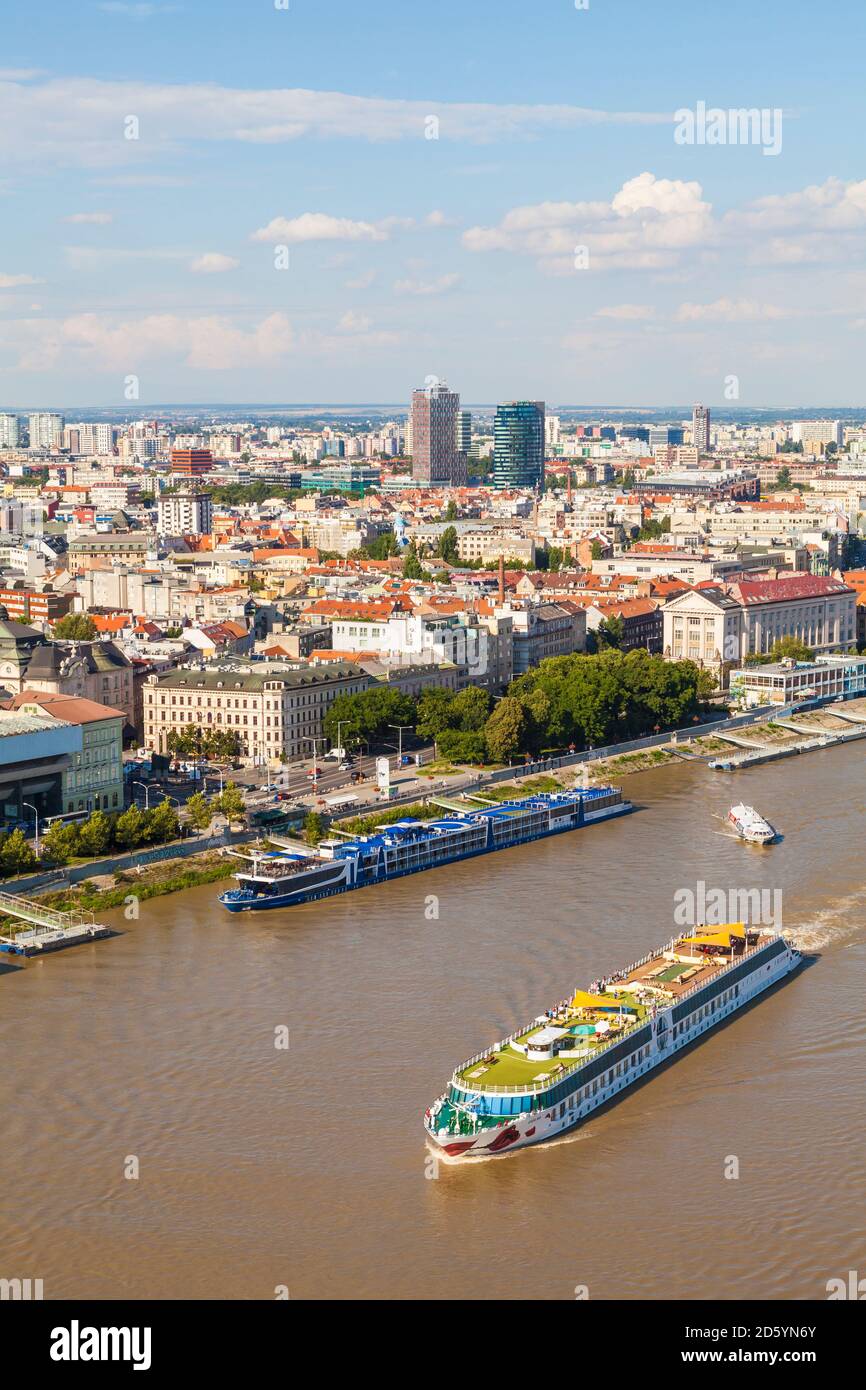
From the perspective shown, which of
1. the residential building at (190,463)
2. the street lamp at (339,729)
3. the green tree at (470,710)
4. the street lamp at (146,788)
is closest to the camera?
the street lamp at (146,788)

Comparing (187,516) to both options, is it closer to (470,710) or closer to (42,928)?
(470,710)

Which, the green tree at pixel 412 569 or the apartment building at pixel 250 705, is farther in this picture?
the green tree at pixel 412 569

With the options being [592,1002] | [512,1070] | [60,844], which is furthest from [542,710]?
[512,1070]

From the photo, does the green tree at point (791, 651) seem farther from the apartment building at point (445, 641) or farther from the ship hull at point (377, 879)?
the ship hull at point (377, 879)

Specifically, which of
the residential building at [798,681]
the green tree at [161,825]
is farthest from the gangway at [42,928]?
the residential building at [798,681]

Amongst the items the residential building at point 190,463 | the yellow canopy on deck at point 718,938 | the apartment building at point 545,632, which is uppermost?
the residential building at point 190,463

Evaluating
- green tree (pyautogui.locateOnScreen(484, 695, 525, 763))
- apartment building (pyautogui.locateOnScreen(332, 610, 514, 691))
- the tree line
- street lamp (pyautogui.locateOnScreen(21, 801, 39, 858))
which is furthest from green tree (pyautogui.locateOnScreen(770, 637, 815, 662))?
street lamp (pyautogui.locateOnScreen(21, 801, 39, 858))
